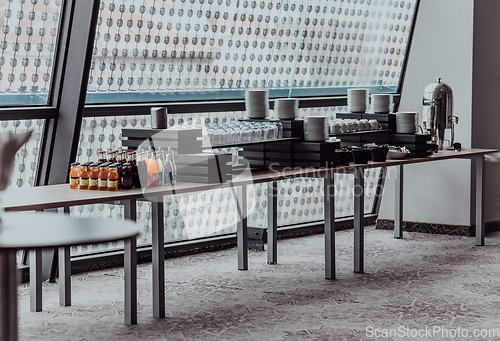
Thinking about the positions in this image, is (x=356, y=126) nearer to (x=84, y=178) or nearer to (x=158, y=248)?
(x=158, y=248)

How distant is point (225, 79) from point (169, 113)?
643 millimetres

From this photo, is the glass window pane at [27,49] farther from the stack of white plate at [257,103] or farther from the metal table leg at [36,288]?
the stack of white plate at [257,103]

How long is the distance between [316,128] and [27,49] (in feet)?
6.82

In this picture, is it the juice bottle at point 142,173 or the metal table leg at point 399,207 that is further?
the metal table leg at point 399,207

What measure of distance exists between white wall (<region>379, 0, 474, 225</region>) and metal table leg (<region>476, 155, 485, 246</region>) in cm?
36

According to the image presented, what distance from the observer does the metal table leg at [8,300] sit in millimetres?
2531

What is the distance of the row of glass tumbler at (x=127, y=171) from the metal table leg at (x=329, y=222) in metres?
1.28

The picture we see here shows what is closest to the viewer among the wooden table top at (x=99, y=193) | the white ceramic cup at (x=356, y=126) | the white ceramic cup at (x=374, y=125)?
the wooden table top at (x=99, y=193)

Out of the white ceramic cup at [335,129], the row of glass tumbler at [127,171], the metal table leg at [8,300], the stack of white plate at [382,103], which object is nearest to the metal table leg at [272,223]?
the white ceramic cup at [335,129]

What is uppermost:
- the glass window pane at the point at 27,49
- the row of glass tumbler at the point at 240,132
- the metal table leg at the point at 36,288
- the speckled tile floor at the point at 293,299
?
the glass window pane at the point at 27,49

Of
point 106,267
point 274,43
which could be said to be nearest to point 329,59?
point 274,43

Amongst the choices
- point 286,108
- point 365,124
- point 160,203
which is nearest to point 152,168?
point 160,203

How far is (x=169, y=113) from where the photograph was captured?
553 centimetres

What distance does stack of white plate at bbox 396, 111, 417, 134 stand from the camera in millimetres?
5863
